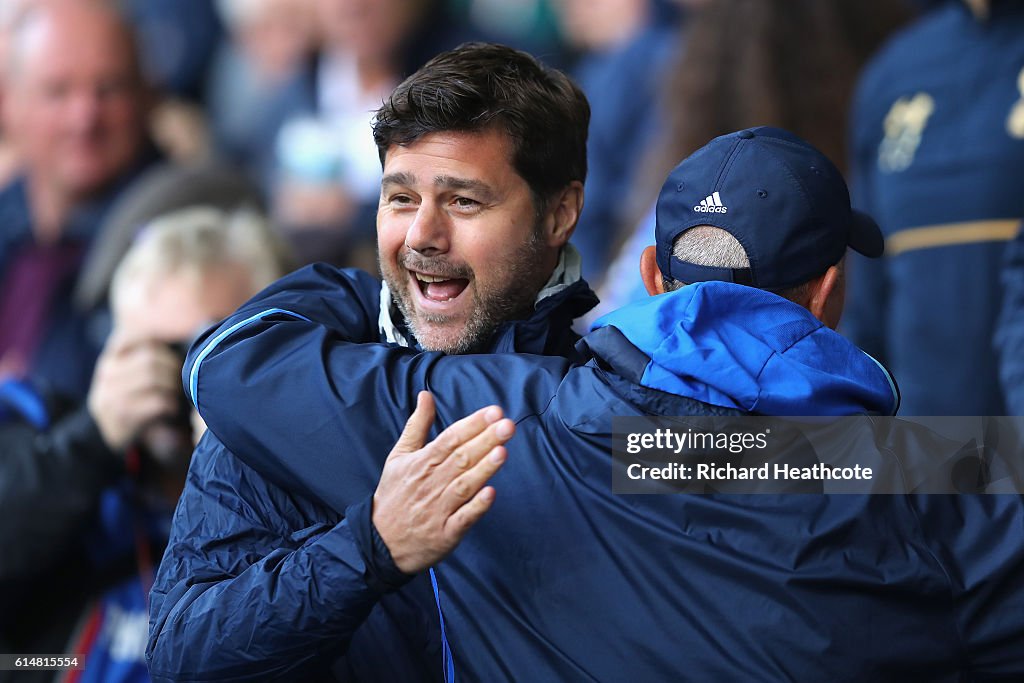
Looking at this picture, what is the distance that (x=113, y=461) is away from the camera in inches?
113

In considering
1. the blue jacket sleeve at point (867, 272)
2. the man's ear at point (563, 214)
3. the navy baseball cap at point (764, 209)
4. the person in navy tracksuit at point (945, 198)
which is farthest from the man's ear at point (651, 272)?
the blue jacket sleeve at point (867, 272)

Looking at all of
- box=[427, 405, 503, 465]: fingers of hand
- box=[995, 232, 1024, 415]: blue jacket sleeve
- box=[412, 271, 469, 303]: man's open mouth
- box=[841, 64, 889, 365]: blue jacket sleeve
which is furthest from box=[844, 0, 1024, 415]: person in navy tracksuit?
box=[427, 405, 503, 465]: fingers of hand

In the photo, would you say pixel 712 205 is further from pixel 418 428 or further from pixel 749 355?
pixel 418 428

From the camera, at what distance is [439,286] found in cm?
217

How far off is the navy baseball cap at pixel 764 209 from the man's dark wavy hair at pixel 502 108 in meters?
0.34

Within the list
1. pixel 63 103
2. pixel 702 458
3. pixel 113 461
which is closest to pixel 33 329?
pixel 63 103

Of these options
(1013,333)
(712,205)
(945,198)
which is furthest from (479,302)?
(945,198)

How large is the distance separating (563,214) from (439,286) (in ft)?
0.90

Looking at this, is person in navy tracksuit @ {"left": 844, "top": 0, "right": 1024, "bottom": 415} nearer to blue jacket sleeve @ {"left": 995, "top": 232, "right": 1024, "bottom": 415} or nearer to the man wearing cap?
blue jacket sleeve @ {"left": 995, "top": 232, "right": 1024, "bottom": 415}

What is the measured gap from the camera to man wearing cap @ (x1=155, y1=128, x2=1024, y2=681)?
1636 millimetres

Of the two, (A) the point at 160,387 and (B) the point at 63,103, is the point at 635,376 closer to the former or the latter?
(A) the point at 160,387

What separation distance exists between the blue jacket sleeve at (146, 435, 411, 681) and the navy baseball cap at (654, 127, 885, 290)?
58 cm

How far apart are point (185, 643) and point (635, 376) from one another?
2.16 ft

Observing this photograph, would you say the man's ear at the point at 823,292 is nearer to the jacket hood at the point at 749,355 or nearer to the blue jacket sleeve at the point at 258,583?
the jacket hood at the point at 749,355
